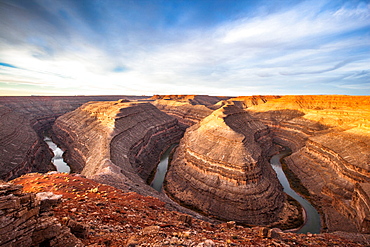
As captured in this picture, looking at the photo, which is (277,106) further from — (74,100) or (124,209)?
(74,100)

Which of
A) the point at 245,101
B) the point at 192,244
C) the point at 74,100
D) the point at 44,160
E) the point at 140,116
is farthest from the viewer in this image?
the point at 245,101

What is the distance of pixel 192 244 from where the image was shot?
347 inches

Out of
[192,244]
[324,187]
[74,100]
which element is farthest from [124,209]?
Result: [74,100]

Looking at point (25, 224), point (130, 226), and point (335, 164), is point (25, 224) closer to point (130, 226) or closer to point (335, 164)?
point (130, 226)

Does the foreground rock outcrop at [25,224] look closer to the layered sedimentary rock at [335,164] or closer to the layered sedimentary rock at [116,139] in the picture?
the layered sedimentary rock at [116,139]

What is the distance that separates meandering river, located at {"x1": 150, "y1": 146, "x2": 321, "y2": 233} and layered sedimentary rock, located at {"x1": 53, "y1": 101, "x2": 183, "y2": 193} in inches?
102

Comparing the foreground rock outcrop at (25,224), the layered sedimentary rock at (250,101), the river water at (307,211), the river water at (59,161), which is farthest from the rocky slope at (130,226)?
the layered sedimentary rock at (250,101)

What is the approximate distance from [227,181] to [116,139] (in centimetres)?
3192

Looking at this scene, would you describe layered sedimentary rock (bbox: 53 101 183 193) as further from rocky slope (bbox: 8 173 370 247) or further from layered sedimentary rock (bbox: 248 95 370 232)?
layered sedimentary rock (bbox: 248 95 370 232)

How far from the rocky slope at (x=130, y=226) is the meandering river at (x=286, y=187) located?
48.2 ft

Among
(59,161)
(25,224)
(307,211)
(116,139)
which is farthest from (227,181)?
(59,161)

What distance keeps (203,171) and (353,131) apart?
43702 millimetres

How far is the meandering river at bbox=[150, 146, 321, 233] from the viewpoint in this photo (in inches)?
1208

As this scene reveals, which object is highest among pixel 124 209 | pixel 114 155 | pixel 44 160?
pixel 124 209
